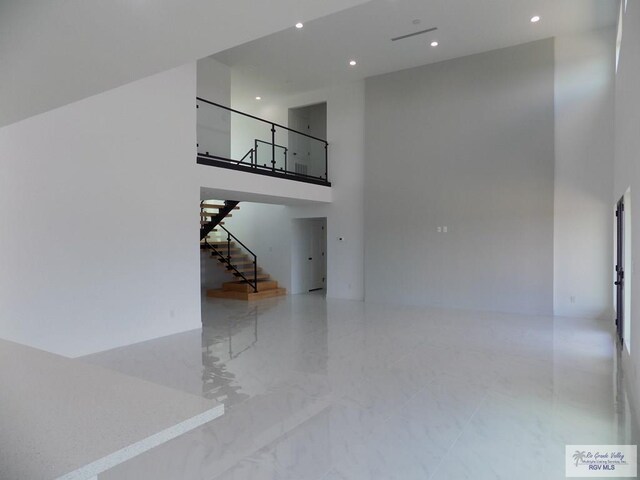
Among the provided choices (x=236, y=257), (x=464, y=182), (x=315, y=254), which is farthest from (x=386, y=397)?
(x=315, y=254)

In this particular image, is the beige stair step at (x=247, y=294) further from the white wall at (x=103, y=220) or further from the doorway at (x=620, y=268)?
the doorway at (x=620, y=268)

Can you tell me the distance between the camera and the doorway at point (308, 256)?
11.5 meters

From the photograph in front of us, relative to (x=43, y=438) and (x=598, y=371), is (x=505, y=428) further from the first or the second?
(x=43, y=438)

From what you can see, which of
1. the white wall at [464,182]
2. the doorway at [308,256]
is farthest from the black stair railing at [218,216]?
the white wall at [464,182]

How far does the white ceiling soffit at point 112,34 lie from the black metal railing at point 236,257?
29.3 feet

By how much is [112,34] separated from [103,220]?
4527 mm

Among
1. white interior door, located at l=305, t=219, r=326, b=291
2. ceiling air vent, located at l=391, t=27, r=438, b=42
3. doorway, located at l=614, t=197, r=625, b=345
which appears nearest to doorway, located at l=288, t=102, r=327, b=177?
white interior door, located at l=305, t=219, r=326, b=291

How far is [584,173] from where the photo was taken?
309 inches

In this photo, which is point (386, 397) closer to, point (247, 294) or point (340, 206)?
point (247, 294)

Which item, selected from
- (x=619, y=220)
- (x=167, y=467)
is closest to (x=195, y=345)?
(x=167, y=467)

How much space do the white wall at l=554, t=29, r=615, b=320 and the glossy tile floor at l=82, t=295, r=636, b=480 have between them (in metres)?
0.85

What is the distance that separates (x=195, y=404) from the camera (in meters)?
1.48

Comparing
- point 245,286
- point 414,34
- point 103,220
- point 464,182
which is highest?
point 414,34

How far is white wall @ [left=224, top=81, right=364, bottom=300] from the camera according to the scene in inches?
412
